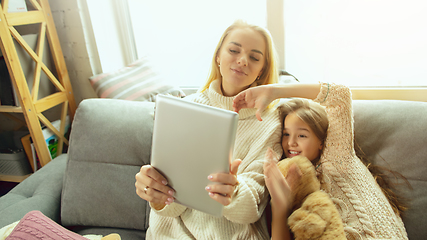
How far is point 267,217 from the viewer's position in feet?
3.23

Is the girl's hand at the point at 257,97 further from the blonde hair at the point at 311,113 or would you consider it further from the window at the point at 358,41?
the window at the point at 358,41

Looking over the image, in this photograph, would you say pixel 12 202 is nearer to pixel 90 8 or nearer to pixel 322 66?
pixel 90 8

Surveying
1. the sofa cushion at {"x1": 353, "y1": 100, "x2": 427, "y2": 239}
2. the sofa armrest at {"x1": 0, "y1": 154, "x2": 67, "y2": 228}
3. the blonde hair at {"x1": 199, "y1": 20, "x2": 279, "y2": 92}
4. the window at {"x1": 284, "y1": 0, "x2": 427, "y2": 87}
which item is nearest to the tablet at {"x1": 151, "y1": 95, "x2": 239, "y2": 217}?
the blonde hair at {"x1": 199, "y1": 20, "x2": 279, "y2": 92}

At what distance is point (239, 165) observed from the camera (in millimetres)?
905

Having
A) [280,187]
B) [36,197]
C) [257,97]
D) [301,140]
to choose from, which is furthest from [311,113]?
[36,197]

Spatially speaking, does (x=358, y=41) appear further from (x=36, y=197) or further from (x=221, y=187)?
(x=36, y=197)

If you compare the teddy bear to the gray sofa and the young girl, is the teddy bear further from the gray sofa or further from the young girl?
the gray sofa

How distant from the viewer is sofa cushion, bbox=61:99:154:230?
1188 millimetres

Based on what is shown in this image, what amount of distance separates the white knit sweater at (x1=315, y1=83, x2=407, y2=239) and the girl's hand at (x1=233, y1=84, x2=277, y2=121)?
18cm

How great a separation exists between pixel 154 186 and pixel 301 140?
0.56 m

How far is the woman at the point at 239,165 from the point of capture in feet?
2.74

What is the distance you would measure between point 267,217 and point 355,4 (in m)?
1.28

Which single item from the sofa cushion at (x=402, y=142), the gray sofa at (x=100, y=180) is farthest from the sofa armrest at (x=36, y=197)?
the sofa cushion at (x=402, y=142)

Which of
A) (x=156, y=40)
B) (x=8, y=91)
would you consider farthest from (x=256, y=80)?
(x=8, y=91)
